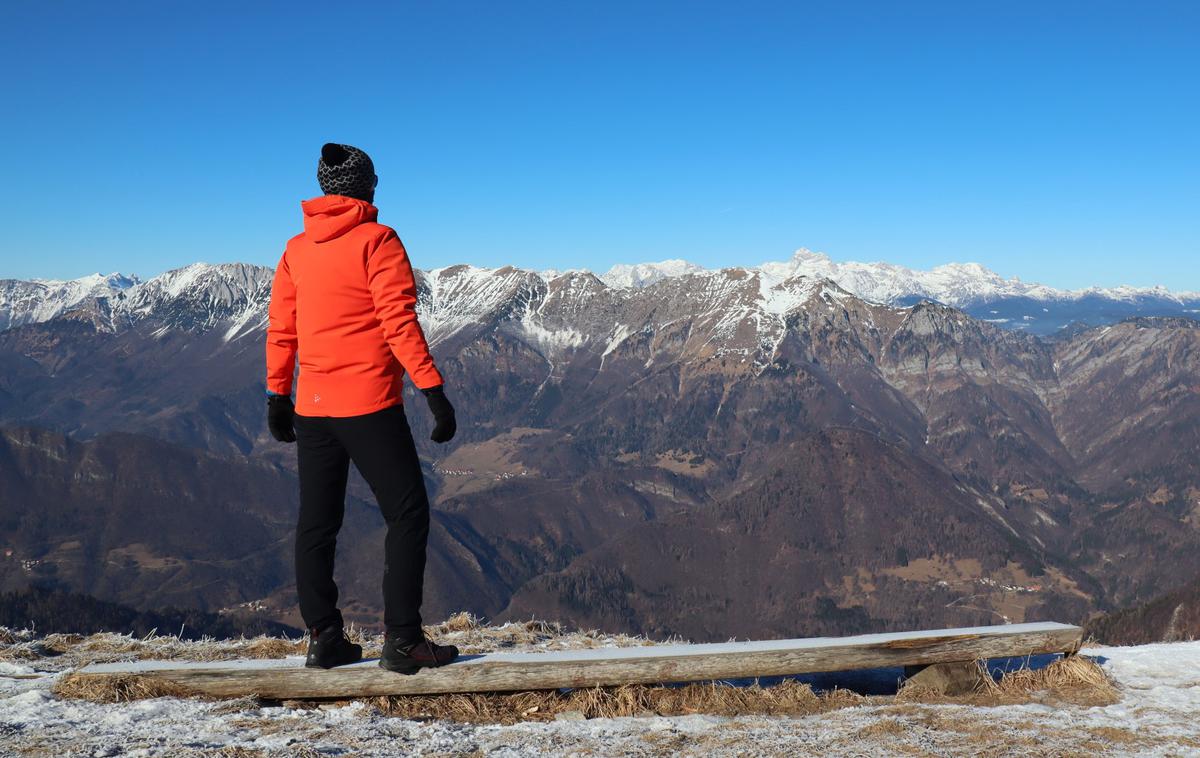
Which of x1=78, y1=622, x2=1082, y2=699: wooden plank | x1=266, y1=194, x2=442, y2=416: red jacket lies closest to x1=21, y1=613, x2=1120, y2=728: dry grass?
x1=78, y1=622, x2=1082, y2=699: wooden plank

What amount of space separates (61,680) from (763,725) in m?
7.96

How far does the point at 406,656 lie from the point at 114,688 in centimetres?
318

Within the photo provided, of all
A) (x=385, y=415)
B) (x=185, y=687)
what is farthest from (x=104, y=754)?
(x=385, y=415)

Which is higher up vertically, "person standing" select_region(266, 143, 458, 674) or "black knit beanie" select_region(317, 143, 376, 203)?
"black knit beanie" select_region(317, 143, 376, 203)

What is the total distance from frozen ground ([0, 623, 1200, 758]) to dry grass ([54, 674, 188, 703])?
Result: 7.7 inches

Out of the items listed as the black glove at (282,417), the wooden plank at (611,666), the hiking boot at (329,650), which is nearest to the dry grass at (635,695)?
the wooden plank at (611,666)

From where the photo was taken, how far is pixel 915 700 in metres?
10.7

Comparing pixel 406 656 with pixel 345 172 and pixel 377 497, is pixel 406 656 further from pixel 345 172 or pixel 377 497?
pixel 345 172

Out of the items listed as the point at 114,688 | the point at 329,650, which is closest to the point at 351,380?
the point at 329,650

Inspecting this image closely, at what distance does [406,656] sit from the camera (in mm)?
9836

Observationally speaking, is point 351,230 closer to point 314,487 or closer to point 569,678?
point 314,487

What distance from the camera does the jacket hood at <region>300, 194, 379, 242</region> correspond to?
31.9 feet

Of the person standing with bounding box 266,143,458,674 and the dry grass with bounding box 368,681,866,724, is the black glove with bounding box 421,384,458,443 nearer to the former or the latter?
the person standing with bounding box 266,143,458,674

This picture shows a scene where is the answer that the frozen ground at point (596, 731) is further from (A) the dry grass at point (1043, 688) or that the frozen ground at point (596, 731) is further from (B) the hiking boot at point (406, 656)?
(B) the hiking boot at point (406, 656)
